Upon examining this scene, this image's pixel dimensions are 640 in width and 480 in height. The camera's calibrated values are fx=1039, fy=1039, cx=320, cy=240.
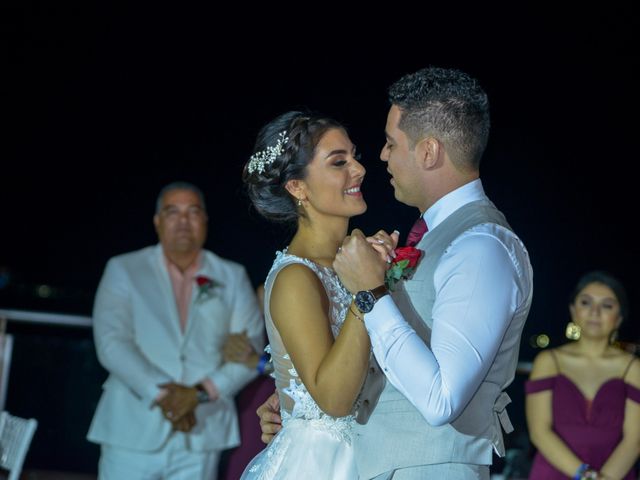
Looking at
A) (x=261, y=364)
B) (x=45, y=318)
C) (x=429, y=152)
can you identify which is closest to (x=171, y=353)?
(x=261, y=364)

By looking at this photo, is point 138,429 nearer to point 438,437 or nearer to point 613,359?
point 613,359

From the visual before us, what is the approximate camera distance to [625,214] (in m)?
7.84

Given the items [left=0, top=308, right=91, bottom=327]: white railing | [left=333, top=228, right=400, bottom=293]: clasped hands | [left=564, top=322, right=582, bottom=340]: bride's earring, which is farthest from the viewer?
[left=0, top=308, right=91, bottom=327]: white railing

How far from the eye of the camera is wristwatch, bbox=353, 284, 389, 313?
85.0 inches

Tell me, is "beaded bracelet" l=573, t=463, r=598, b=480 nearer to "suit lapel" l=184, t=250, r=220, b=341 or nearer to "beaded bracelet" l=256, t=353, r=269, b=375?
"beaded bracelet" l=256, t=353, r=269, b=375

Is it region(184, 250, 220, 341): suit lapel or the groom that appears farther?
region(184, 250, 220, 341): suit lapel

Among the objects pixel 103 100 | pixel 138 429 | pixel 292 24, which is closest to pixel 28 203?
pixel 103 100

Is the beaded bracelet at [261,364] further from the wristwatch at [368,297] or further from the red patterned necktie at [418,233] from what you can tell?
the wristwatch at [368,297]

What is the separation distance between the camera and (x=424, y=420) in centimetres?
222

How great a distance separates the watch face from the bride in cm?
15

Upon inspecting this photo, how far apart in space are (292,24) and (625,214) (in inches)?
113

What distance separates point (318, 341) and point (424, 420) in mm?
473

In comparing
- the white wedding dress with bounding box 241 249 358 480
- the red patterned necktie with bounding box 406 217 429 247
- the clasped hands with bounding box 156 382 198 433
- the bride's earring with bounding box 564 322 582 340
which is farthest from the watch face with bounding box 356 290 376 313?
the bride's earring with bounding box 564 322 582 340

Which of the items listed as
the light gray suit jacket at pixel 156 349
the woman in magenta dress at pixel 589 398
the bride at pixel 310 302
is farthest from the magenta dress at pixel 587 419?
the bride at pixel 310 302
